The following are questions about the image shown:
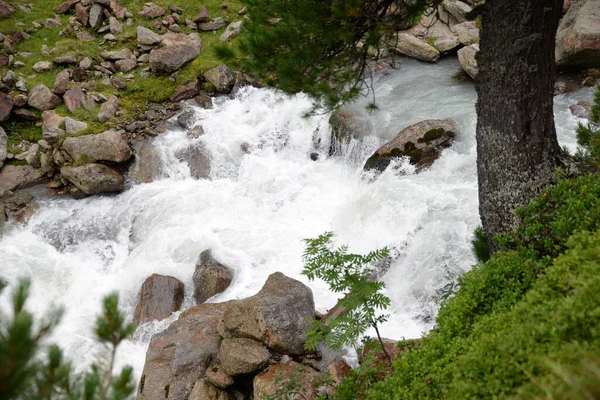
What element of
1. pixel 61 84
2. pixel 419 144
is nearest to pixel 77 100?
pixel 61 84

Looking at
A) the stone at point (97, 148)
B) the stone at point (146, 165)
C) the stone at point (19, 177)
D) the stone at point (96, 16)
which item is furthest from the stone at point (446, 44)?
the stone at point (19, 177)

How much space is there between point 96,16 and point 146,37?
3.37 m

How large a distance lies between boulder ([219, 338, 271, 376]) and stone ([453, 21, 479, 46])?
46.1ft

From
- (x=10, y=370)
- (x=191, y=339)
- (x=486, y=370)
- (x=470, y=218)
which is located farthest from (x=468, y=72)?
(x=10, y=370)

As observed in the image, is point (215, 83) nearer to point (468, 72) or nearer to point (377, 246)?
point (468, 72)

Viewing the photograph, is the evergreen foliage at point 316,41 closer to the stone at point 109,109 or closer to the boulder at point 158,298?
the boulder at point 158,298

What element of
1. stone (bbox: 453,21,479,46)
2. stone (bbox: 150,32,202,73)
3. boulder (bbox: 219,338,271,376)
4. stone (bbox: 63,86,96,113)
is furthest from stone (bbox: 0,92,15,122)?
stone (bbox: 453,21,479,46)

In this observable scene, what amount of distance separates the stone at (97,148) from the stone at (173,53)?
4.87 metres

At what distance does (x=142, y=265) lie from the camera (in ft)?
39.9

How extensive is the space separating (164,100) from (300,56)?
12.6 metres

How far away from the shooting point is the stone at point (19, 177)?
1455cm

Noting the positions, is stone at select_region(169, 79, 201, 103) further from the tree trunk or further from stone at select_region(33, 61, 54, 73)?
the tree trunk

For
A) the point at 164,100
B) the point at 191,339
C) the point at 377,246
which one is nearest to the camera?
the point at 191,339

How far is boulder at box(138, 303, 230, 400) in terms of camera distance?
7891 mm
